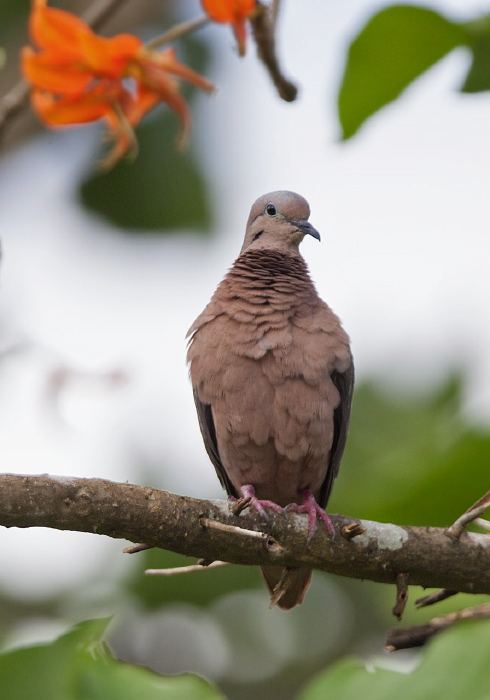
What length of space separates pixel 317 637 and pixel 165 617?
53.8 inches

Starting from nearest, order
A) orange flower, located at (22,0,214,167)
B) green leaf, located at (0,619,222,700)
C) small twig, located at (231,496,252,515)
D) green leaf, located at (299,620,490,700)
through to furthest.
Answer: green leaf, located at (299,620,490,700), green leaf, located at (0,619,222,700), orange flower, located at (22,0,214,167), small twig, located at (231,496,252,515)

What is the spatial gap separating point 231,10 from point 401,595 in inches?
75.9

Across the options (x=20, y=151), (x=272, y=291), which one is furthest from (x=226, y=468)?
(x=20, y=151)

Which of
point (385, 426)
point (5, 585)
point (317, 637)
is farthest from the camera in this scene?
point (317, 637)

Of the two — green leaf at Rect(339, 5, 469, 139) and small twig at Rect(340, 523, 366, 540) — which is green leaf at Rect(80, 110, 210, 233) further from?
green leaf at Rect(339, 5, 469, 139)

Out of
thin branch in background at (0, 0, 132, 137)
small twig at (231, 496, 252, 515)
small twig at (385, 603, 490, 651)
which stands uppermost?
thin branch in background at (0, 0, 132, 137)

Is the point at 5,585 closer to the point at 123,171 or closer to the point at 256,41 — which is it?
the point at 123,171

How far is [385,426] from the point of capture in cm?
553

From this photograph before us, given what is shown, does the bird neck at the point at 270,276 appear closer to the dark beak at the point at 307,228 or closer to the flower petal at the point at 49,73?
the dark beak at the point at 307,228

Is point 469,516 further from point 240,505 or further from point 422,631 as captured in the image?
point 240,505

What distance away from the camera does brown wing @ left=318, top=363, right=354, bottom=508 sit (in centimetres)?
402

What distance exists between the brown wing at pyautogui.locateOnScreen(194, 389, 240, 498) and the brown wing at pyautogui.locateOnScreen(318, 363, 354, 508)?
0.47 meters

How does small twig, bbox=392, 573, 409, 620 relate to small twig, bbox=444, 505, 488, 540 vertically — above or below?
below

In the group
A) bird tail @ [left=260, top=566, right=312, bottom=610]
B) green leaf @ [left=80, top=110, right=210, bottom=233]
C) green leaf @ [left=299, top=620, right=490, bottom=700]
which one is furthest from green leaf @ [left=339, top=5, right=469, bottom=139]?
green leaf @ [left=80, top=110, right=210, bottom=233]
